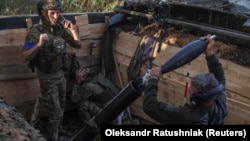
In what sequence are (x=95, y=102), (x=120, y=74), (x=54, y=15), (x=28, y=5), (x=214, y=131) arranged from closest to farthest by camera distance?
(x=214, y=131) → (x=54, y=15) → (x=95, y=102) → (x=120, y=74) → (x=28, y=5)

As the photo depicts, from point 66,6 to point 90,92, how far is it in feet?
11.5

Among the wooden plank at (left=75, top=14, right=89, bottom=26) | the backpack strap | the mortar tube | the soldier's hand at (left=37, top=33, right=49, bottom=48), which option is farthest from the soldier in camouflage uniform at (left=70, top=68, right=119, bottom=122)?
the backpack strap

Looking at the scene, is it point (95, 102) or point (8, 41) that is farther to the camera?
point (95, 102)

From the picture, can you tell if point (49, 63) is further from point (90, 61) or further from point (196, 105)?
point (196, 105)

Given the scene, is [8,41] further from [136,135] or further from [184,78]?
[136,135]

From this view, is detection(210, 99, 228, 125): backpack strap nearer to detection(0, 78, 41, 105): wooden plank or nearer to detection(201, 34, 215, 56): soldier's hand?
detection(201, 34, 215, 56): soldier's hand

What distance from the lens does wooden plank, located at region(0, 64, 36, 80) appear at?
5984 millimetres

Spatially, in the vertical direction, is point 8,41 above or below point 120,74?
above

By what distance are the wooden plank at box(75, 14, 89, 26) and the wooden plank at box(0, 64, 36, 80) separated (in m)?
1.24

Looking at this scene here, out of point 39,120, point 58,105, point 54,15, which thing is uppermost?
point 54,15

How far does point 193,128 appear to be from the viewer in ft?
11.4

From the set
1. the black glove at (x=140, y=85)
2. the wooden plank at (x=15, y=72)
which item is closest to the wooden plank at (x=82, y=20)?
the wooden plank at (x=15, y=72)

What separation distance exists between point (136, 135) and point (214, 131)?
0.67 metres

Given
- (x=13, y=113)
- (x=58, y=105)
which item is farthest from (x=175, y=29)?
(x=13, y=113)
